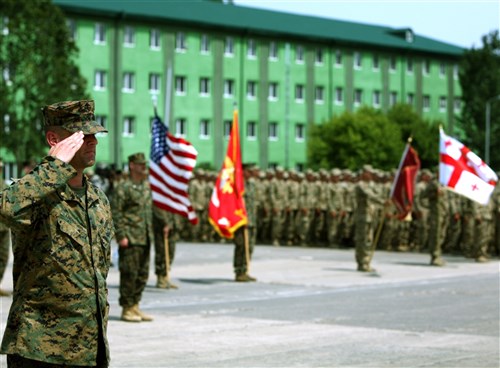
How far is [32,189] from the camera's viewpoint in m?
5.95

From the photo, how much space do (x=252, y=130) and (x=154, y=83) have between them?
9063mm

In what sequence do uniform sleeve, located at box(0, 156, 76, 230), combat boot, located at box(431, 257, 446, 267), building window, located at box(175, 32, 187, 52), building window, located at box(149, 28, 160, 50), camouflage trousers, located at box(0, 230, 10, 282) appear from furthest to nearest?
building window, located at box(175, 32, 187, 52), building window, located at box(149, 28, 160, 50), combat boot, located at box(431, 257, 446, 267), camouflage trousers, located at box(0, 230, 10, 282), uniform sleeve, located at box(0, 156, 76, 230)

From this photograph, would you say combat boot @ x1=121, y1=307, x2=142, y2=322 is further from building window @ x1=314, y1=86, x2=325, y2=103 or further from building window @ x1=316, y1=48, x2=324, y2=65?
building window @ x1=316, y1=48, x2=324, y2=65

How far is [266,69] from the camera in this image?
88.9 m

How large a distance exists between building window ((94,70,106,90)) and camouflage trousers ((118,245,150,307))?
213ft

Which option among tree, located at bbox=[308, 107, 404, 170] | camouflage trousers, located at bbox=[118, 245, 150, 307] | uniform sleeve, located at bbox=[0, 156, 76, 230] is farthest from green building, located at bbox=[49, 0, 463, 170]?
uniform sleeve, located at bbox=[0, 156, 76, 230]

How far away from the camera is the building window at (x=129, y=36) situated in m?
81.1

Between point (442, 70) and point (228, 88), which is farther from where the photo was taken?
point (442, 70)

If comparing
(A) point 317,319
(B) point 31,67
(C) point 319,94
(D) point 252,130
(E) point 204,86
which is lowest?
(A) point 317,319

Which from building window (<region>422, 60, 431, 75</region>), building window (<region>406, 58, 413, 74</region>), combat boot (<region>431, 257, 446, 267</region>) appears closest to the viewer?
combat boot (<region>431, 257, 446, 267</region>)

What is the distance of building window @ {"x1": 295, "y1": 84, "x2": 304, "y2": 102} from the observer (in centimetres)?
9162

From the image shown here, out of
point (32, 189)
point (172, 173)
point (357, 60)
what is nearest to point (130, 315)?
point (172, 173)

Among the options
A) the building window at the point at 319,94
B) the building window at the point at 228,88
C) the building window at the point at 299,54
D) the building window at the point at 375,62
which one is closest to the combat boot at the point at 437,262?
the building window at the point at 228,88

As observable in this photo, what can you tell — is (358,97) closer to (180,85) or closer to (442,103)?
(442,103)
